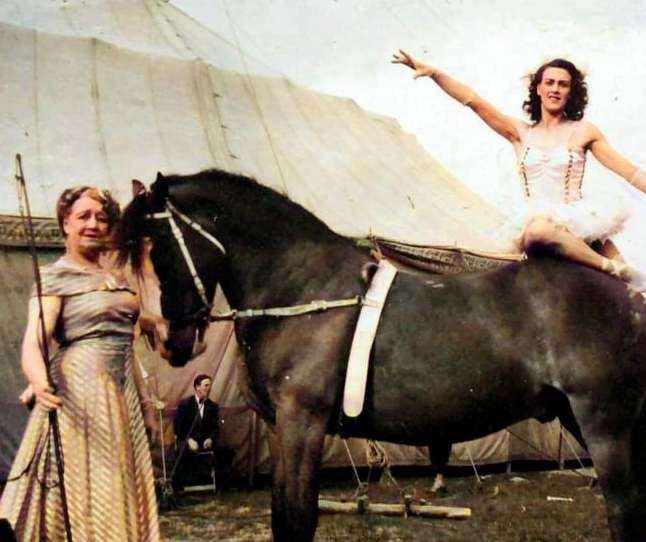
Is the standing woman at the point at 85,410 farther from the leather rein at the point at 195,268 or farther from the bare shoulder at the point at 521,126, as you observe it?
the bare shoulder at the point at 521,126

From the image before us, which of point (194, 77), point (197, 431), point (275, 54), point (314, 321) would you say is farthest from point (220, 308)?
point (314, 321)

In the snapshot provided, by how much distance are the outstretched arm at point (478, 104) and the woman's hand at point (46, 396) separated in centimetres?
211

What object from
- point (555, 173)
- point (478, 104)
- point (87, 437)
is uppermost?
point (478, 104)

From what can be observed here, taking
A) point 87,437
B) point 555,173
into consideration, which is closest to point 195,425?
point 87,437

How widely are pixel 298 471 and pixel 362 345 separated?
1.90ft

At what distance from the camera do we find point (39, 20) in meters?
7.47

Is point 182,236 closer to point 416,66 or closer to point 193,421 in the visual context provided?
point 416,66

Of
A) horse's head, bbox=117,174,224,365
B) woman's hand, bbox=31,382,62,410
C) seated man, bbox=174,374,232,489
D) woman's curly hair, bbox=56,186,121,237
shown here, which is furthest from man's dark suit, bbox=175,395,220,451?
woman's hand, bbox=31,382,62,410

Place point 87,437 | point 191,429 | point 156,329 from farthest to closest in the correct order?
1. point 191,429
2. point 156,329
3. point 87,437

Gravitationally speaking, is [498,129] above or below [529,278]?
above

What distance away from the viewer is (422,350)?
9.47ft

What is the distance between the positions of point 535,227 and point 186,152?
471cm

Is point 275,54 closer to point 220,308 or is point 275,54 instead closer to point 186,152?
Result: point 186,152

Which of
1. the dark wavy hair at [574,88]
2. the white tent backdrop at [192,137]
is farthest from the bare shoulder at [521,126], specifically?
the white tent backdrop at [192,137]
